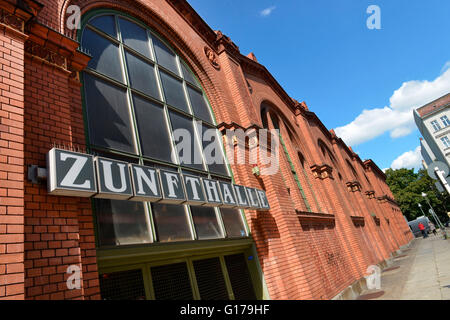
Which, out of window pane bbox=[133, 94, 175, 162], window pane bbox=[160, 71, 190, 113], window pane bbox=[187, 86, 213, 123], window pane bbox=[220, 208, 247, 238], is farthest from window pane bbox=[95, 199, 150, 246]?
window pane bbox=[187, 86, 213, 123]

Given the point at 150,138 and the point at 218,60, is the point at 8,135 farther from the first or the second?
the point at 218,60

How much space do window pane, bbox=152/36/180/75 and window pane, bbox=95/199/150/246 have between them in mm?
3893

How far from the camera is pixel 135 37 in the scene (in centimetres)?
587

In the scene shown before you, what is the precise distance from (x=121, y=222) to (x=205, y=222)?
183cm

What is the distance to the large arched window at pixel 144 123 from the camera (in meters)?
3.88

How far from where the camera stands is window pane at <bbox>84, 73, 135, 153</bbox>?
3994 mm

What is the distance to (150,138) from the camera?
4840mm

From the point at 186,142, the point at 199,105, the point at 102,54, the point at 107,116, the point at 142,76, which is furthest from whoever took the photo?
the point at 199,105

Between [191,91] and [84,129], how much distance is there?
361 centimetres

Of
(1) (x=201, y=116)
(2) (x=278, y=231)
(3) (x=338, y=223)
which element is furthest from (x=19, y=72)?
(3) (x=338, y=223)

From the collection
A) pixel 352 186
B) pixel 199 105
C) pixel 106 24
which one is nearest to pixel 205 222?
pixel 199 105

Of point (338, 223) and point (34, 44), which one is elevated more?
point (34, 44)

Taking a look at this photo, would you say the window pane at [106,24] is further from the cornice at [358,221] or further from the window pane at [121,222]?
the cornice at [358,221]

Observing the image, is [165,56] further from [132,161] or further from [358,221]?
[358,221]
